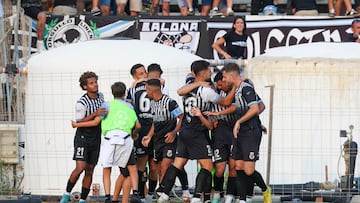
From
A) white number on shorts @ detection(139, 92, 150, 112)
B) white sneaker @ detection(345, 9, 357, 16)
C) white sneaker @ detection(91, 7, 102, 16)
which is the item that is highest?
white sneaker @ detection(91, 7, 102, 16)

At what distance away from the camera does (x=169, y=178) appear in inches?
639

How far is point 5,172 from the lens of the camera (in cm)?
1952

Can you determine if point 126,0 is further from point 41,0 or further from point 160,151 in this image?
point 160,151

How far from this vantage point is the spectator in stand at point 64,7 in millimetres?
23000

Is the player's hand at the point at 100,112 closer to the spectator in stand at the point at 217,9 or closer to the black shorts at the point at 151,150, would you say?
the black shorts at the point at 151,150

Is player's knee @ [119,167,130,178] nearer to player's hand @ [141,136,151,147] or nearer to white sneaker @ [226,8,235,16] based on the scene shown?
player's hand @ [141,136,151,147]

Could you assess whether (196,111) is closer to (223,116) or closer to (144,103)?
(223,116)

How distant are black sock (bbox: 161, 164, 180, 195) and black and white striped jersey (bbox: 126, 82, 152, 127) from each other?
37.8 inches

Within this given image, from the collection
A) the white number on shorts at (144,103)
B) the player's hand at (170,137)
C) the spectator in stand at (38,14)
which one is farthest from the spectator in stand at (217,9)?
the player's hand at (170,137)

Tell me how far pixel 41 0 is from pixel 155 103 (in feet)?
26.1

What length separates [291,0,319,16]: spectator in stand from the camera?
916 inches

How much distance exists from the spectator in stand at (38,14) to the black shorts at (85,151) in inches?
247

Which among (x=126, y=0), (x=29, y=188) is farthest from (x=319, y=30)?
(x=29, y=188)

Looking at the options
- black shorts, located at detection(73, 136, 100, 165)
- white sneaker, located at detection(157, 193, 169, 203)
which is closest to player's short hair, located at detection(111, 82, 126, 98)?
black shorts, located at detection(73, 136, 100, 165)
